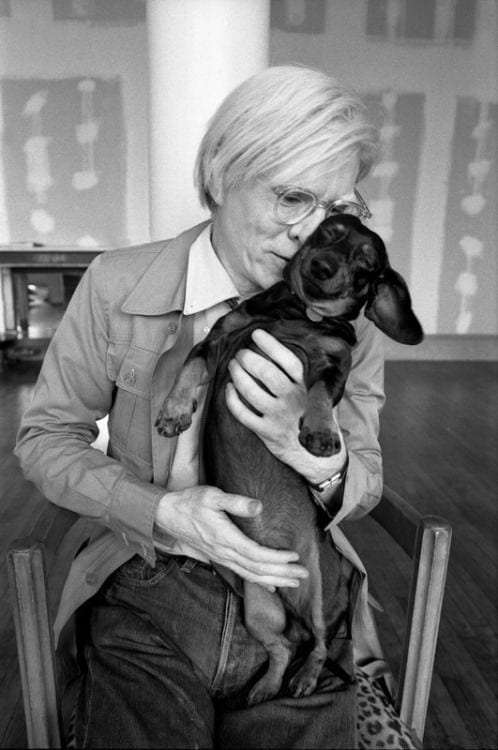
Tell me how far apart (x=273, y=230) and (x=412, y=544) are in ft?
1.87

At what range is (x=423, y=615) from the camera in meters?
1.04

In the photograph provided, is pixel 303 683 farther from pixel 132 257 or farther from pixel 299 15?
pixel 299 15

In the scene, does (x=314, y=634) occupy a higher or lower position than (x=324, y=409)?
lower

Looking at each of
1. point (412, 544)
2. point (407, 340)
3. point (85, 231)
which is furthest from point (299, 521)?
point (85, 231)

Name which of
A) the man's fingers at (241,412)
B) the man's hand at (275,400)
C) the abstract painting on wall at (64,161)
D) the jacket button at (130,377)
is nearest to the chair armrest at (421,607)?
the man's hand at (275,400)

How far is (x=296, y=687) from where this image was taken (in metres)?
0.95

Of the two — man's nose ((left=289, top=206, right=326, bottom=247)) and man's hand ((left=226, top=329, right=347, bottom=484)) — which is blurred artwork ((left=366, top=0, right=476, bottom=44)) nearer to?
man's nose ((left=289, top=206, right=326, bottom=247))

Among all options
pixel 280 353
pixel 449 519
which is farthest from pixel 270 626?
pixel 449 519

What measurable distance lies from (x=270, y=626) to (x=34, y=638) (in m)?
0.35

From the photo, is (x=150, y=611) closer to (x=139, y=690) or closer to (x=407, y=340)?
(x=139, y=690)

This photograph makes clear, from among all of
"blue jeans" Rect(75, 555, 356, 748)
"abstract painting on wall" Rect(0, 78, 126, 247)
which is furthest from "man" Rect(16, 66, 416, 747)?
"abstract painting on wall" Rect(0, 78, 126, 247)

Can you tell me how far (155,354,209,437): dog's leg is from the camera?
917mm

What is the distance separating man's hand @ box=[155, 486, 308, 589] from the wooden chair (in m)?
0.21

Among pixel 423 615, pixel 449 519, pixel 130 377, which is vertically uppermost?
pixel 130 377
